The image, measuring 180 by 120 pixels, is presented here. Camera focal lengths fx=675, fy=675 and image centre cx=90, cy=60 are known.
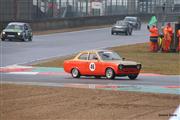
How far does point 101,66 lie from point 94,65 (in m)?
0.33

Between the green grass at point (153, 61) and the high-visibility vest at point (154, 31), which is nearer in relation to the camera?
the green grass at point (153, 61)

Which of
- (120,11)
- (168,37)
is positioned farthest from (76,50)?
(120,11)

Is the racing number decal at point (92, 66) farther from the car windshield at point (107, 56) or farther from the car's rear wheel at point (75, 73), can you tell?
the car's rear wheel at point (75, 73)

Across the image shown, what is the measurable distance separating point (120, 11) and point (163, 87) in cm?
A: 7041

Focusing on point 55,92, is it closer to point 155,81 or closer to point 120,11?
point 155,81

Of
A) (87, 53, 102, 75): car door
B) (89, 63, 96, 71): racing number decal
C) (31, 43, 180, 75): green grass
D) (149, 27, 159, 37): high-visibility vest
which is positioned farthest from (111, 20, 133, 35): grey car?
(89, 63, 96, 71): racing number decal

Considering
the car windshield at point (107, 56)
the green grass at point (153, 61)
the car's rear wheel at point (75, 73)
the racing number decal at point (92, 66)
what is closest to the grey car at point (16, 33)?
the green grass at point (153, 61)

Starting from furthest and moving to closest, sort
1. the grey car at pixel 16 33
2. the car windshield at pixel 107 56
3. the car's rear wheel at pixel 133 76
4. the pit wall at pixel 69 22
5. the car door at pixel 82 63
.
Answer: the pit wall at pixel 69 22
the grey car at pixel 16 33
the car door at pixel 82 63
the car windshield at pixel 107 56
the car's rear wheel at pixel 133 76

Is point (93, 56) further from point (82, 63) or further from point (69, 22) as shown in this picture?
point (69, 22)

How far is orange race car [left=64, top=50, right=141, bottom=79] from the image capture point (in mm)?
23625

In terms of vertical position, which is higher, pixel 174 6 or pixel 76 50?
pixel 174 6

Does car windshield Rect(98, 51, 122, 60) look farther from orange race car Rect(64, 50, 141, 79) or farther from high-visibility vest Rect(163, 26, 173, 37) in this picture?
high-visibility vest Rect(163, 26, 173, 37)

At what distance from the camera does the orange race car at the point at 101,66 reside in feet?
77.5

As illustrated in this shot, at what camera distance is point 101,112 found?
14625mm
